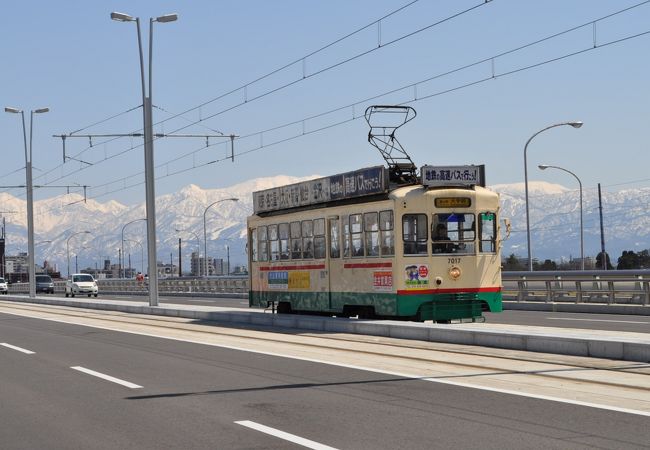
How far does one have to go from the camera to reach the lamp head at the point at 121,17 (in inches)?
1459

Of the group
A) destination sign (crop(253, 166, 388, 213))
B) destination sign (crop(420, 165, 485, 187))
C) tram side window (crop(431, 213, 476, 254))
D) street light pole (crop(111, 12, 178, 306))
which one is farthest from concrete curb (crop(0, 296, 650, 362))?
street light pole (crop(111, 12, 178, 306))

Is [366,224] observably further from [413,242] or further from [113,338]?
[113,338]

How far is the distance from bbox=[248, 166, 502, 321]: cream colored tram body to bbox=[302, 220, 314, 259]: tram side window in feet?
1.65

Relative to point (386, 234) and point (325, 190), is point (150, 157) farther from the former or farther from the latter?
point (386, 234)

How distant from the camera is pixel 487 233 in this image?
22469mm

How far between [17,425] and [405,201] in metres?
13.1

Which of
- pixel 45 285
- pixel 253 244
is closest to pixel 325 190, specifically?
pixel 253 244

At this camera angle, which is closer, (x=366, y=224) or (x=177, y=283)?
(x=366, y=224)

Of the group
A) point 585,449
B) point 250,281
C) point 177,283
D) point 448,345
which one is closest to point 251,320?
point 250,281

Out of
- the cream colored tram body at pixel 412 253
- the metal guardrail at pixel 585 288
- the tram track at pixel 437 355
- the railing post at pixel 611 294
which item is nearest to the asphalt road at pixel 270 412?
the tram track at pixel 437 355

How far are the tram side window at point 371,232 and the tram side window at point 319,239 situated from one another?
6.39ft

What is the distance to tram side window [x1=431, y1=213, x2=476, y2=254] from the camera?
22047mm

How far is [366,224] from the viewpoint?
22672mm

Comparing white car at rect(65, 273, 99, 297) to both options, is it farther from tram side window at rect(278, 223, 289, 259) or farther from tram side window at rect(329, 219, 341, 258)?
tram side window at rect(329, 219, 341, 258)
